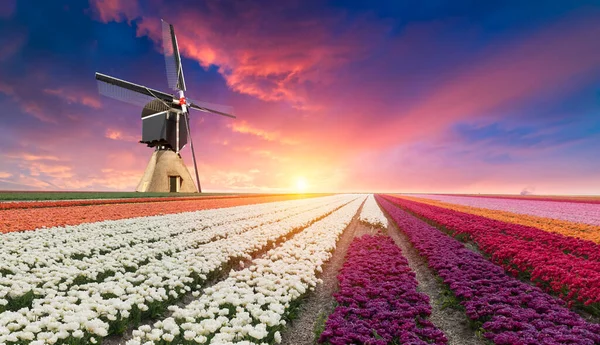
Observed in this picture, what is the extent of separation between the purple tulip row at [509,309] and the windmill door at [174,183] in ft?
160

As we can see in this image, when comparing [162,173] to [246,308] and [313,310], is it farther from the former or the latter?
[246,308]

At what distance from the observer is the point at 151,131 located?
5088 centimetres

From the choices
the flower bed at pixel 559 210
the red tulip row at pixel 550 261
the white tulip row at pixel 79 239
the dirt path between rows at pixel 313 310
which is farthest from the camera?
the flower bed at pixel 559 210

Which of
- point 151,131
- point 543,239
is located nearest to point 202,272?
point 543,239

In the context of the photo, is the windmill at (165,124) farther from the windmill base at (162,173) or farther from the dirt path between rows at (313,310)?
the dirt path between rows at (313,310)

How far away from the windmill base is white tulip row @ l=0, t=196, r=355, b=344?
1741 inches

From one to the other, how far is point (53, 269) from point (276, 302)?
6.10 m

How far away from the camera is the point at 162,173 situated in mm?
50594

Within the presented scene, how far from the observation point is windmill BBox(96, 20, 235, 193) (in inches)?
1987

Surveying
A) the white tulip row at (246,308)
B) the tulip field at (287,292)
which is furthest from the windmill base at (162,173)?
the white tulip row at (246,308)

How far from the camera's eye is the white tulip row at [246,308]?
4836mm

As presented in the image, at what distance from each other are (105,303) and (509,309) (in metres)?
7.61

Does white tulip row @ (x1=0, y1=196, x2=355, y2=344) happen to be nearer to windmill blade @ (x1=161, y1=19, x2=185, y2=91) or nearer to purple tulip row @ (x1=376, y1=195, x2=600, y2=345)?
purple tulip row @ (x1=376, y1=195, x2=600, y2=345)

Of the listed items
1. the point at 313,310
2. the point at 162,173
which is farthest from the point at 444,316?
the point at 162,173
